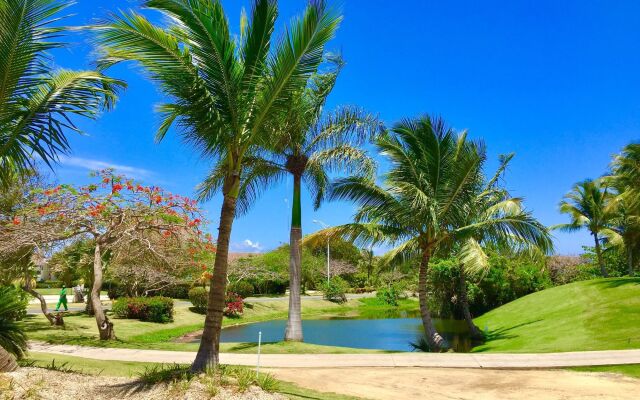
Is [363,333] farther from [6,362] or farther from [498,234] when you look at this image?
[6,362]

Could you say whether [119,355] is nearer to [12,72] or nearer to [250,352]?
[250,352]

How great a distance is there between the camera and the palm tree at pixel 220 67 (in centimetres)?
733

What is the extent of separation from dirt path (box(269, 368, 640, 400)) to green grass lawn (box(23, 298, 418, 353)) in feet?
11.3

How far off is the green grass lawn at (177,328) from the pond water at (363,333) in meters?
1.99

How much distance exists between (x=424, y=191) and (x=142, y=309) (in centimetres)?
1619

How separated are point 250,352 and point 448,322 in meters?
19.5

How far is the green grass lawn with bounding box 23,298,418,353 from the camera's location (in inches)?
554

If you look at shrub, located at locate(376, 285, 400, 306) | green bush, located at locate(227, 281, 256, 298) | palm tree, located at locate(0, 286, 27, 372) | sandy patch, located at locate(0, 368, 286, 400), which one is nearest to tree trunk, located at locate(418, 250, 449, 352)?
sandy patch, located at locate(0, 368, 286, 400)

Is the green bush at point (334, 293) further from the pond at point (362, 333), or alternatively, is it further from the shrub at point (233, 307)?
the shrub at point (233, 307)

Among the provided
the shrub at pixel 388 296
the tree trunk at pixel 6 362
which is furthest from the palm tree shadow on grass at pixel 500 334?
the shrub at pixel 388 296

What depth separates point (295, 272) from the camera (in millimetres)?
15086

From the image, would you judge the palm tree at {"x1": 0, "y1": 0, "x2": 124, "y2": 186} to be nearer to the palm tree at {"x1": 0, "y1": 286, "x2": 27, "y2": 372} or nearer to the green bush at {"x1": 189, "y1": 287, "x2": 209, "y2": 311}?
the palm tree at {"x1": 0, "y1": 286, "x2": 27, "y2": 372}

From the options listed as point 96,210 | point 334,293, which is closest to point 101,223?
point 96,210

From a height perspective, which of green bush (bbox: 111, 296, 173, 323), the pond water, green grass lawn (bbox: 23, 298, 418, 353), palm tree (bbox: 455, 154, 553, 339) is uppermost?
palm tree (bbox: 455, 154, 553, 339)
